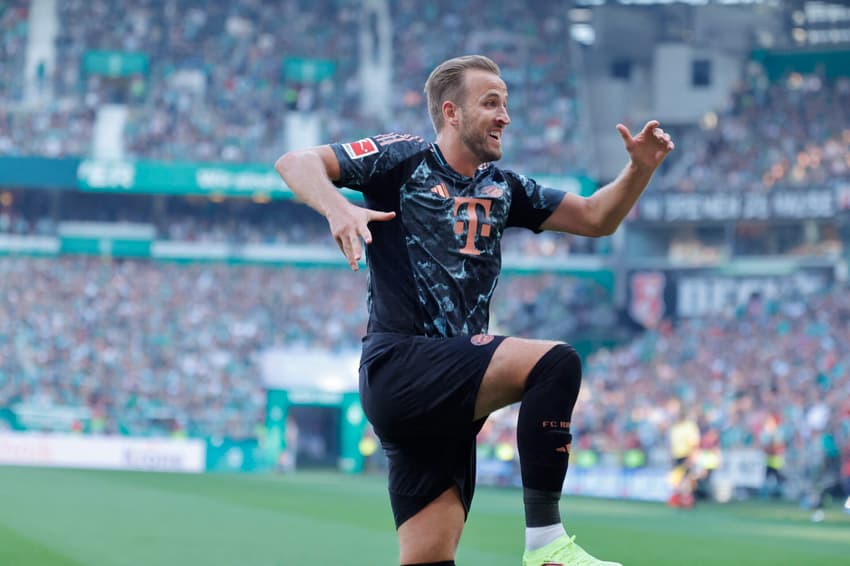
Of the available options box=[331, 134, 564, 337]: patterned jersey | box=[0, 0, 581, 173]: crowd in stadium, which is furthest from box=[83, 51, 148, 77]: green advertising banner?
box=[331, 134, 564, 337]: patterned jersey

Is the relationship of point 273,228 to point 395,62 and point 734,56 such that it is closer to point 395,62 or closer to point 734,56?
point 395,62

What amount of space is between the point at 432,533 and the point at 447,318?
2.95 feet

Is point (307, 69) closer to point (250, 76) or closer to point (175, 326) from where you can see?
point (250, 76)

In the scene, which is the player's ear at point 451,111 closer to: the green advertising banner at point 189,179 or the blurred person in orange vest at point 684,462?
the blurred person in orange vest at point 684,462

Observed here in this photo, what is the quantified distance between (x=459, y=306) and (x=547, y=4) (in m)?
39.3

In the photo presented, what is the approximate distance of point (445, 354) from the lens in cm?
469

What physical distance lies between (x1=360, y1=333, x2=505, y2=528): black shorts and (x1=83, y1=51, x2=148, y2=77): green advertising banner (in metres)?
36.9

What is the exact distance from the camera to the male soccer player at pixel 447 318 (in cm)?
458

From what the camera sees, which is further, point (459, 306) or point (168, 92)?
point (168, 92)

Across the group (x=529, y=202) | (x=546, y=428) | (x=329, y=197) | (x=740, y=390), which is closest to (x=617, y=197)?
(x=529, y=202)

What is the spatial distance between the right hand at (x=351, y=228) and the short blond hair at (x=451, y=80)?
2.99 ft

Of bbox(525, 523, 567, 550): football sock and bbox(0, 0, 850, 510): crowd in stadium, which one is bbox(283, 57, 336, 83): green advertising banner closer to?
bbox(0, 0, 850, 510): crowd in stadium

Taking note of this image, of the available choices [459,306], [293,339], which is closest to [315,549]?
[459,306]


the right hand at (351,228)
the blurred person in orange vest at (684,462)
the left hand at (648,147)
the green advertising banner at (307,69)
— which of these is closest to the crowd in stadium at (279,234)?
the green advertising banner at (307,69)
